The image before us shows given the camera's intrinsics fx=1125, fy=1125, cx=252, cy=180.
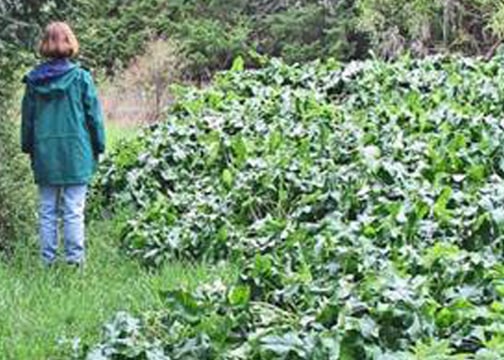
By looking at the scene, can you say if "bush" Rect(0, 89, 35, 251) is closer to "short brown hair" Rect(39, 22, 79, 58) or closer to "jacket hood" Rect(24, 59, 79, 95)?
"jacket hood" Rect(24, 59, 79, 95)

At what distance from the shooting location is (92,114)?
7438 mm

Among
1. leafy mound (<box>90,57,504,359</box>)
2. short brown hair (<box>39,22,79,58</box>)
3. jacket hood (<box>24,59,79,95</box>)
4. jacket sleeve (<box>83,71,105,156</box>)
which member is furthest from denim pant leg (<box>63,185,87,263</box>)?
short brown hair (<box>39,22,79,58</box>)

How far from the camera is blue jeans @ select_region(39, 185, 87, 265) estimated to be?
7.46 metres

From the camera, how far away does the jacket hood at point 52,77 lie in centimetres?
733

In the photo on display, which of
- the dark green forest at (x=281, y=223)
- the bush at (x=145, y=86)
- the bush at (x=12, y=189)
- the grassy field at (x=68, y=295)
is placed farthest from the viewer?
the bush at (x=145, y=86)

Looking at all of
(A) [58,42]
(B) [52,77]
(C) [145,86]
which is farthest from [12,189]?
(C) [145,86]

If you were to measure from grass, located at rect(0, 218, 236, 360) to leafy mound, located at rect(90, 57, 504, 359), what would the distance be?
0.29 meters

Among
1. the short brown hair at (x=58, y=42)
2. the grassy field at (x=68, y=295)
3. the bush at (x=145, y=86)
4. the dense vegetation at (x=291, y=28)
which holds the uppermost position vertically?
the short brown hair at (x=58, y=42)

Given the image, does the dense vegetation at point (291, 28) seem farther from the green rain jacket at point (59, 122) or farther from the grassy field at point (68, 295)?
the grassy field at point (68, 295)

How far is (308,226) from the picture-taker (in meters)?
6.32

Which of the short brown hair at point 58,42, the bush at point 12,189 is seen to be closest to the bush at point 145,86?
the bush at point 12,189

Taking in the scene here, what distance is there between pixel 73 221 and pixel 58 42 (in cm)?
118

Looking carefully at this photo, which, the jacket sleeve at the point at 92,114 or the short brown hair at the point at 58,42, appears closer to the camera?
the short brown hair at the point at 58,42

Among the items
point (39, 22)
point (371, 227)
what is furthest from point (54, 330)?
point (39, 22)
